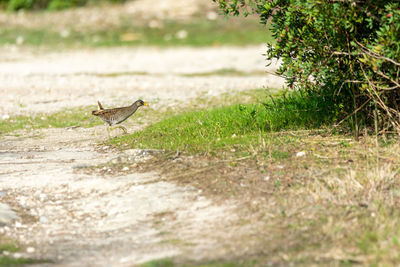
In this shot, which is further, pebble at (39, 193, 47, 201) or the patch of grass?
pebble at (39, 193, 47, 201)

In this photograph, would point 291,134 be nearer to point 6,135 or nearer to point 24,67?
point 6,135

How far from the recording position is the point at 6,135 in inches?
413

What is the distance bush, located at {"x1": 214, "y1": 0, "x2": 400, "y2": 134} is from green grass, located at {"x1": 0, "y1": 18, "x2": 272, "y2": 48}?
11.3m

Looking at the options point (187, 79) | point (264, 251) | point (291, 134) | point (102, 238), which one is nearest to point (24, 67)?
point (187, 79)

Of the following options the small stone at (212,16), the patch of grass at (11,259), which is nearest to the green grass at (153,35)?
the small stone at (212,16)

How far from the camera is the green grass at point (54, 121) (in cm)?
1099

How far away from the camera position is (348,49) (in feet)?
25.5

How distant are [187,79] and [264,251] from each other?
9.84 meters

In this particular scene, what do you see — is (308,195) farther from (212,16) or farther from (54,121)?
(212,16)

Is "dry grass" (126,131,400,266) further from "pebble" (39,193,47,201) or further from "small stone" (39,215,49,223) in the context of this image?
"small stone" (39,215,49,223)

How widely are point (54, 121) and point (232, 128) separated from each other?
3.72m

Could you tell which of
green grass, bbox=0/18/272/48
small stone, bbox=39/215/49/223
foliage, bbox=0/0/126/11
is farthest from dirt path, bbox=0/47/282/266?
foliage, bbox=0/0/126/11

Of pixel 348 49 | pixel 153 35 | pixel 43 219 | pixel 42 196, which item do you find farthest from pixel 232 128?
pixel 153 35

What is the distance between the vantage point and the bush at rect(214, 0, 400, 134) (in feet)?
24.1
